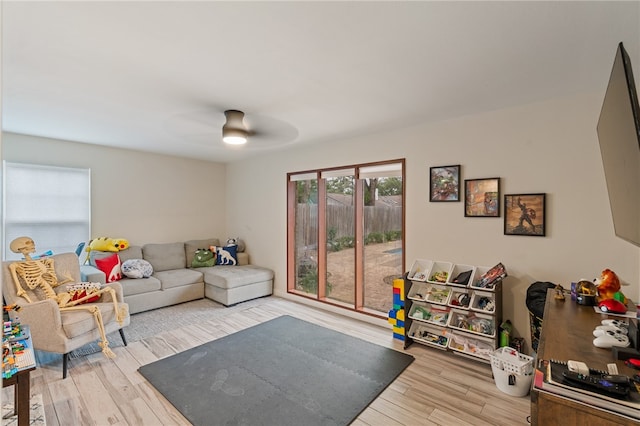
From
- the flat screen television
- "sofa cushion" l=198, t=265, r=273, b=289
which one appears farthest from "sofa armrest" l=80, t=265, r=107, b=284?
the flat screen television

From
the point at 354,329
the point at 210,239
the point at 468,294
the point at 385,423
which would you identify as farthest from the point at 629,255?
the point at 210,239

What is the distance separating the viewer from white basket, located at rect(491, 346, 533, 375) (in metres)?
2.47

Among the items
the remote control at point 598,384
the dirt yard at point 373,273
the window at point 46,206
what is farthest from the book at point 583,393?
the window at point 46,206

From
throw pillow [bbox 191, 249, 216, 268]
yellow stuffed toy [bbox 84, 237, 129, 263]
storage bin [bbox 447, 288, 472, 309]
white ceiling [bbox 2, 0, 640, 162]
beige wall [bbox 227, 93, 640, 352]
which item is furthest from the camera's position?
throw pillow [bbox 191, 249, 216, 268]

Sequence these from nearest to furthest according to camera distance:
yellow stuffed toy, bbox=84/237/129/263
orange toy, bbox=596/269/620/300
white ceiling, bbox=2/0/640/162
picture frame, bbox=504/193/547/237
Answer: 1. white ceiling, bbox=2/0/640/162
2. orange toy, bbox=596/269/620/300
3. picture frame, bbox=504/193/547/237
4. yellow stuffed toy, bbox=84/237/129/263

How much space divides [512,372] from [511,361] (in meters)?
0.08

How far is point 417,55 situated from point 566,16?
78 cm

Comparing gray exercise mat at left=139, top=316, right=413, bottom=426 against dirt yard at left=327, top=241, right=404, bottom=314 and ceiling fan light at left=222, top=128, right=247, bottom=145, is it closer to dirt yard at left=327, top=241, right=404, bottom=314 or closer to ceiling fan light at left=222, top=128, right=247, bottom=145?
dirt yard at left=327, top=241, right=404, bottom=314

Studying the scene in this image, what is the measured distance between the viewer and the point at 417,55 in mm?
2107

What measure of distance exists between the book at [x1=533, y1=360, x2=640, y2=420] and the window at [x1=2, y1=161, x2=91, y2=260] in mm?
5250

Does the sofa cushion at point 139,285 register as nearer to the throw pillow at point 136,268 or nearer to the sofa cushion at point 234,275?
the throw pillow at point 136,268

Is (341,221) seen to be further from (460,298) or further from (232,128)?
(232,128)

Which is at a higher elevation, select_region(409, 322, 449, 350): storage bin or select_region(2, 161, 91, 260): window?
select_region(2, 161, 91, 260): window

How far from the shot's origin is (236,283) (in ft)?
15.0
